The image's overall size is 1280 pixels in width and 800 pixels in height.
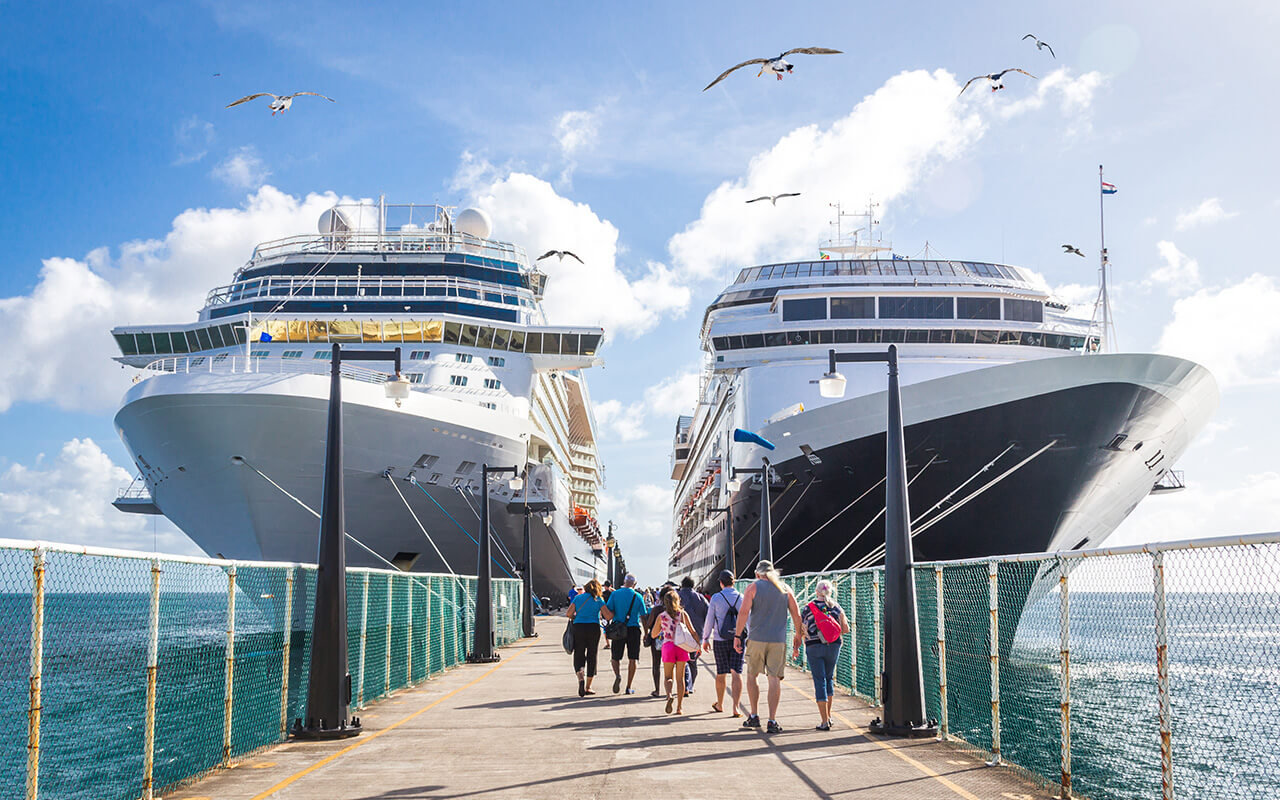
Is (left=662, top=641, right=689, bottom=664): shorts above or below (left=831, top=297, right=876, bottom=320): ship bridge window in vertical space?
below

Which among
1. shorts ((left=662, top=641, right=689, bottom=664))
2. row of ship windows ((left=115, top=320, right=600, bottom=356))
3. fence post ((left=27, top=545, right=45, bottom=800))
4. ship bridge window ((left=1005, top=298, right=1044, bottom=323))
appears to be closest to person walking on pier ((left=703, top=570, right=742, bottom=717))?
shorts ((left=662, top=641, right=689, bottom=664))

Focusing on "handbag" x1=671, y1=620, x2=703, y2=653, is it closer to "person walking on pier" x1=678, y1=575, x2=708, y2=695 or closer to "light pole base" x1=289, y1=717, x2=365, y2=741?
"person walking on pier" x1=678, y1=575, x2=708, y2=695

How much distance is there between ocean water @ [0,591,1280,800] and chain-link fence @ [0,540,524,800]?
80 millimetres

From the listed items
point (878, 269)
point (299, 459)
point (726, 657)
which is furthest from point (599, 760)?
point (878, 269)

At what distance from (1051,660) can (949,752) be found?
2248cm

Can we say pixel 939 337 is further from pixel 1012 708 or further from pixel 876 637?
pixel 876 637

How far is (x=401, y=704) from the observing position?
1184 cm

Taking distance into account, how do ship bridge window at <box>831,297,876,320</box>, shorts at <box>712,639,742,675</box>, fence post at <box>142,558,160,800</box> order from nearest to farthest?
fence post at <box>142,558,160,800</box>
shorts at <box>712,639,742,675</box>
ship bridge window at <box>831,297,876,320</box>

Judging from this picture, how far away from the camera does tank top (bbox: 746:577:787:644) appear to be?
9242 mm

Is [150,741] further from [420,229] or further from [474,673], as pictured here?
[420,229]

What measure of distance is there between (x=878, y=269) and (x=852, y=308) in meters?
4.61

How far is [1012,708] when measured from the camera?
18.9 metres

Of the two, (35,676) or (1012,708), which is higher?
(35,676)

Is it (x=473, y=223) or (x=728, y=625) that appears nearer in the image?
(x=728, y=625)
